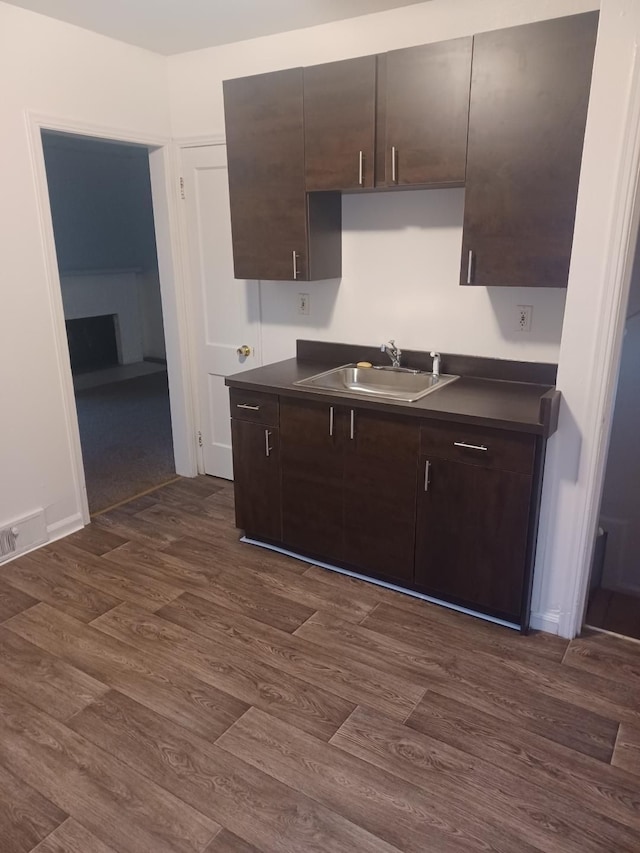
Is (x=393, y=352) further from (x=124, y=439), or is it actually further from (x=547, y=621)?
(x=124, y=439)

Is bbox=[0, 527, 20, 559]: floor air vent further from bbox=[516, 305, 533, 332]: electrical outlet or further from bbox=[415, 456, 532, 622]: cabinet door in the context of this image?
bbox=[516, 305, 533, 332]: electrical outlet

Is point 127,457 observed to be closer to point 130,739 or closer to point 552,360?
point 130,739

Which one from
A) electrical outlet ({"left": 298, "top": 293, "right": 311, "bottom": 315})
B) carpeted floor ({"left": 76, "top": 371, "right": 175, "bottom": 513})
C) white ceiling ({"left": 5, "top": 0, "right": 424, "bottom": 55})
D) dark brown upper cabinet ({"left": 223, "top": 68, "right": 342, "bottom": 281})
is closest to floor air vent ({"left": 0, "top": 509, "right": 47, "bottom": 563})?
carpeted floor ({"left": 76, "top": 371, "right": 175, "bottom": 513})

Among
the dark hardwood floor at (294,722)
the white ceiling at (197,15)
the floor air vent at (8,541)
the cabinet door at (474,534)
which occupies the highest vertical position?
the white ceiling at (197,15)

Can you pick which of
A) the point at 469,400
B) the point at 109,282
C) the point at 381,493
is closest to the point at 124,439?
the point at 381,493

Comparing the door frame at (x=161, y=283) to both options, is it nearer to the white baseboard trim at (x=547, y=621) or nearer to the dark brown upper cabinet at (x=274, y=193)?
the dark brown upper cabinet at (x=274, y=193)

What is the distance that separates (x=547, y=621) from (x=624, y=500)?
158 centimetres

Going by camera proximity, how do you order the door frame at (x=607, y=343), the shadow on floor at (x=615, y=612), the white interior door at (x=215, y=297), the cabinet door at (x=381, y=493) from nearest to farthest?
the door frame at (x=607, y=343), the cabinet door at (x=381, y=493), the shadow on floor at (x=615, y=612), the white interior door at (x=215, y=297)

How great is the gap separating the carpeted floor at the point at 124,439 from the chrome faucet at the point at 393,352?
1816mm

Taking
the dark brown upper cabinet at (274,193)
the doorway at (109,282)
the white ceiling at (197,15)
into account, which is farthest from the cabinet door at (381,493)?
the doorway at (109,282)

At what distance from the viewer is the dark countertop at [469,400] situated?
217 centimetres

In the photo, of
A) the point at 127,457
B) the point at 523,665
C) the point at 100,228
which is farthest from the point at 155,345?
the point at 523,665

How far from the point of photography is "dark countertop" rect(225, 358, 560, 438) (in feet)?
7.11

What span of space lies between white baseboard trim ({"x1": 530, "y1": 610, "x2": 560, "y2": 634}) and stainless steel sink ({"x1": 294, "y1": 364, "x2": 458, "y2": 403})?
1048mm
